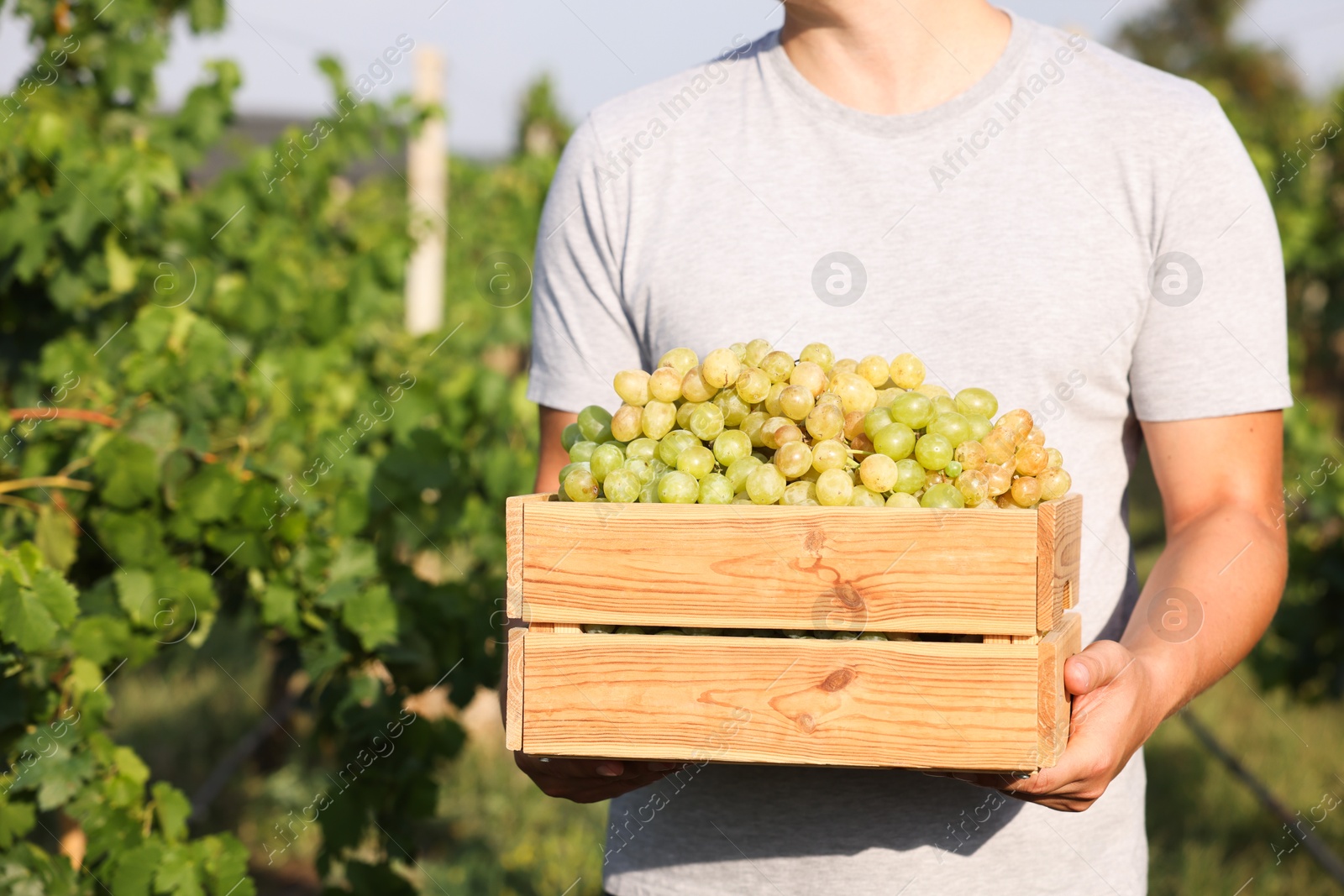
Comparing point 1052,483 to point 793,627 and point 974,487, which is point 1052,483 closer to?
point 974,487

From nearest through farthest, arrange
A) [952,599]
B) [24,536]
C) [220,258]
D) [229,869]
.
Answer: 1. [952,599]
2. [229,869]
3. [24,536]
4. [220,258]

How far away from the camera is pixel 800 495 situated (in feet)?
3.98

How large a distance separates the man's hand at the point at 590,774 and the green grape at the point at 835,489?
348mm

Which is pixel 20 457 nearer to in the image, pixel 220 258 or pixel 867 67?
pixel 220 258

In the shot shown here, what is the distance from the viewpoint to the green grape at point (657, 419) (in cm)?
130

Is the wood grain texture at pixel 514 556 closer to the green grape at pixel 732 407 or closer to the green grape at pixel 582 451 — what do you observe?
the green grape at pixel 582 451

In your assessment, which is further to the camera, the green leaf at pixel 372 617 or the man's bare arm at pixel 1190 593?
the green leaf at pixel 372 617

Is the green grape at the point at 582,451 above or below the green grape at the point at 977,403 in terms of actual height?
below

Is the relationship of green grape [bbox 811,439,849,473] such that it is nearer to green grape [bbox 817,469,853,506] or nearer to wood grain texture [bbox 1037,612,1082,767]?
green grape [bbox 817,469,853,506]

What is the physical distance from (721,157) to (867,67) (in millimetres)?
227

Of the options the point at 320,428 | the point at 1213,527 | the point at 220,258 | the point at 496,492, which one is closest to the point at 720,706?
the point at 1213,527

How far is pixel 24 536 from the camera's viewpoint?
2.36 metres

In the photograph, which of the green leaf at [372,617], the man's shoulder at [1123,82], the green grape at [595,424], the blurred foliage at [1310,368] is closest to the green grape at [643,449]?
the green grape at [595,424]

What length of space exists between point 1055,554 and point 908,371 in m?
Result: 0.26
